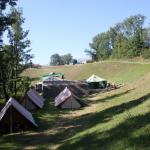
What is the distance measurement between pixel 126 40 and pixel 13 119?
125 m

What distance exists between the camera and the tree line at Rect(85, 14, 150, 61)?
140 meters

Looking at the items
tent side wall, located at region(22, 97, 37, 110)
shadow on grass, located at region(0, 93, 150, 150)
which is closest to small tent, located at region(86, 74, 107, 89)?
tent side wall, located at region(22, 97, 37, 110)

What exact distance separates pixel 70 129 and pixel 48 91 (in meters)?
33.9

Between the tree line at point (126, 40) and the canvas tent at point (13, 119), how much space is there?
87151 millimetres

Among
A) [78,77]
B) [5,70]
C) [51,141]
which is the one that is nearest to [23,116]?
[51,141]

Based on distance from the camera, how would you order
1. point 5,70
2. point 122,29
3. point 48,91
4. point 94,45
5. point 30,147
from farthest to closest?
1. point 94,45
2. point 122,29
3. point 48,91
4. point 5,70
5. point 30,147

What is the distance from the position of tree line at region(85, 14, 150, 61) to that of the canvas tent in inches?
3431

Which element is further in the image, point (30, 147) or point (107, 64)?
point (107, 64)

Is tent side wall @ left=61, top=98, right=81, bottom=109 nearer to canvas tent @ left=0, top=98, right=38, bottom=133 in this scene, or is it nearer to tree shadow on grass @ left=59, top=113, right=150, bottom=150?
canvas tent @ left=0, top=98, right=38, bottom=133

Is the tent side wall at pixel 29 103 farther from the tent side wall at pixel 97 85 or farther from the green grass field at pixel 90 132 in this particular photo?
the tent side wall at pixel 97 85

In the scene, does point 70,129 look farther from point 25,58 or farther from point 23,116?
point 25,58

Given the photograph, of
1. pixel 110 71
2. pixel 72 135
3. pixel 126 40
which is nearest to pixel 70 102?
pixel 72 135

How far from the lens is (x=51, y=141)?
939 inches

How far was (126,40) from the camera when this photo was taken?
15050 cm
